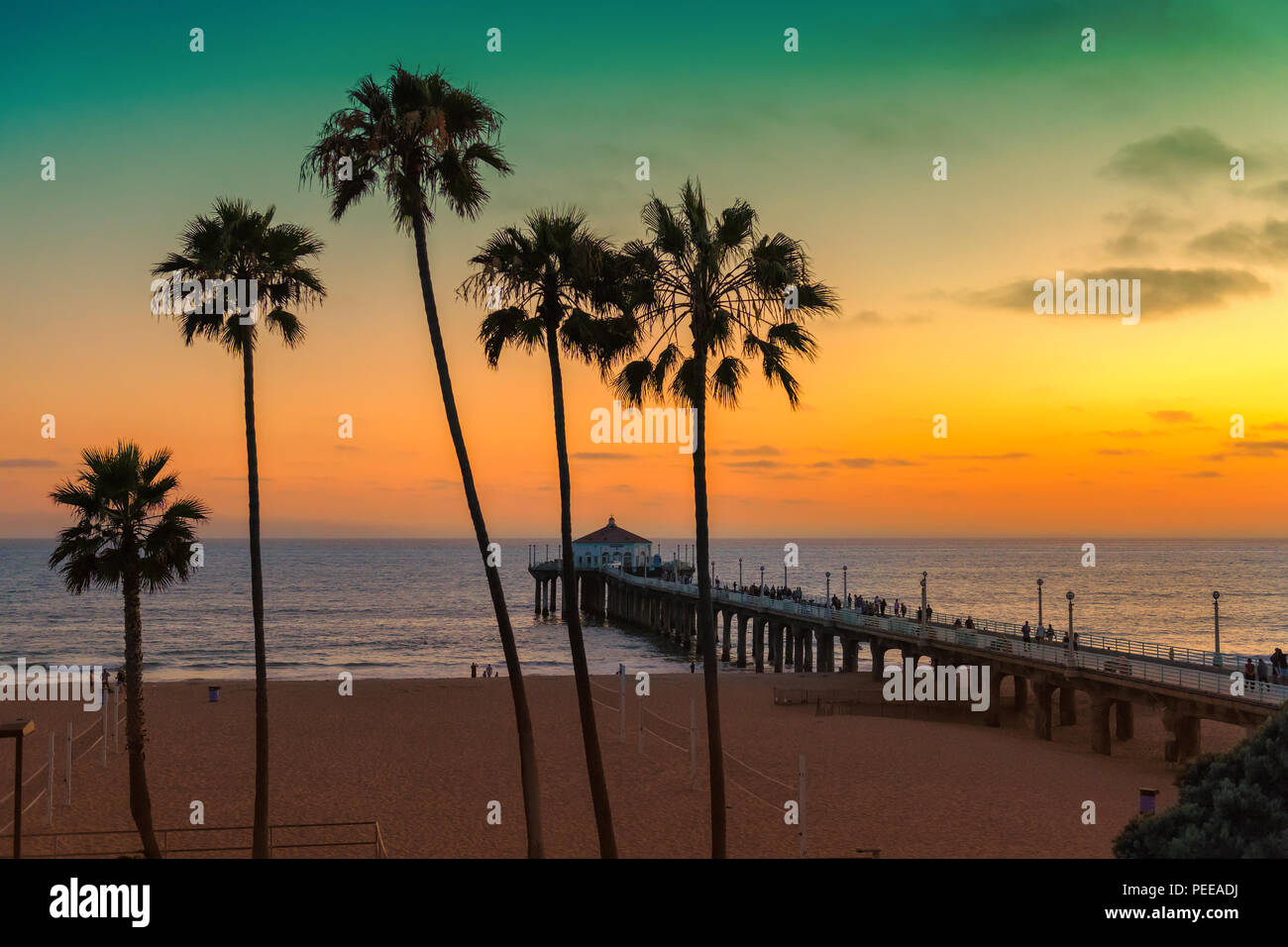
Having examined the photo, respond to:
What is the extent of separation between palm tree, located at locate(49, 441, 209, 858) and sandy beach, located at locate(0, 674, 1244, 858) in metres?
5.37

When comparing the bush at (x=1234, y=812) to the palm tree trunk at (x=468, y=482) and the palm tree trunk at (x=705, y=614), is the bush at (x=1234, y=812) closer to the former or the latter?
the palm tree trunk at (x=705, y=614)

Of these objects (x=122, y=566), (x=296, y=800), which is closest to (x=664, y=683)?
(x=296, y=800)

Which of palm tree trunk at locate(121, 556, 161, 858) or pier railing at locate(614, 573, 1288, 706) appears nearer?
palm tree trunk at locate(121, 556, 161, 858)

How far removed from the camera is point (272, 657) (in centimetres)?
7019

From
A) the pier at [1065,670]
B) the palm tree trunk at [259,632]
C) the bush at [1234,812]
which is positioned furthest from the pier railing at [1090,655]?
the palm tree trunk at [259,632]

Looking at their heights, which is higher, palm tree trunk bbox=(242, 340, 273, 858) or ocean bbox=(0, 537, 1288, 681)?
palm tree trunk bbox=(242, 340, 273, 858)

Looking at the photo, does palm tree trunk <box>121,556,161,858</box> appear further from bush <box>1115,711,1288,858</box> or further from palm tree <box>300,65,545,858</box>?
bush <box>1115,711,1288,858</box>

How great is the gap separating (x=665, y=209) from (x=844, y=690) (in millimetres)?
29996

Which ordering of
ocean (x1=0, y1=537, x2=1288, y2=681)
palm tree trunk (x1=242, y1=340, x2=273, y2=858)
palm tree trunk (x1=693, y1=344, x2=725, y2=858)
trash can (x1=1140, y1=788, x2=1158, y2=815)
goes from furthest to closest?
1. ocean (x1=0, y1=537, x2=1288, y2=681)
2. trash can (x1=1140, y1=788, x2=1158, y2=815)
3. palm tree trunk (x1=242, y1=340, x2=273, y2=858)
4. palm tree trunk (x1=693, y1=344, x2=725, y2=858)

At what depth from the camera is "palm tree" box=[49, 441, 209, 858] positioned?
53.7 ft

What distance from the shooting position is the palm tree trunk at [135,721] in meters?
15.6

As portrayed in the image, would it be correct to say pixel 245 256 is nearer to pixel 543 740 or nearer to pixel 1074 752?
pixel 543 740

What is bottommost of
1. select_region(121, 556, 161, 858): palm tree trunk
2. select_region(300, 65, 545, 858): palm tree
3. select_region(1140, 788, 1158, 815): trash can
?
select_region(1140, 788, 1158, 815): trash can

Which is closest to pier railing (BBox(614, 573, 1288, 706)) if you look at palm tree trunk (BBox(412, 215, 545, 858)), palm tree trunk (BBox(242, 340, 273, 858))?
palm tree trunk (BBox(412, 215, 545, 858))
